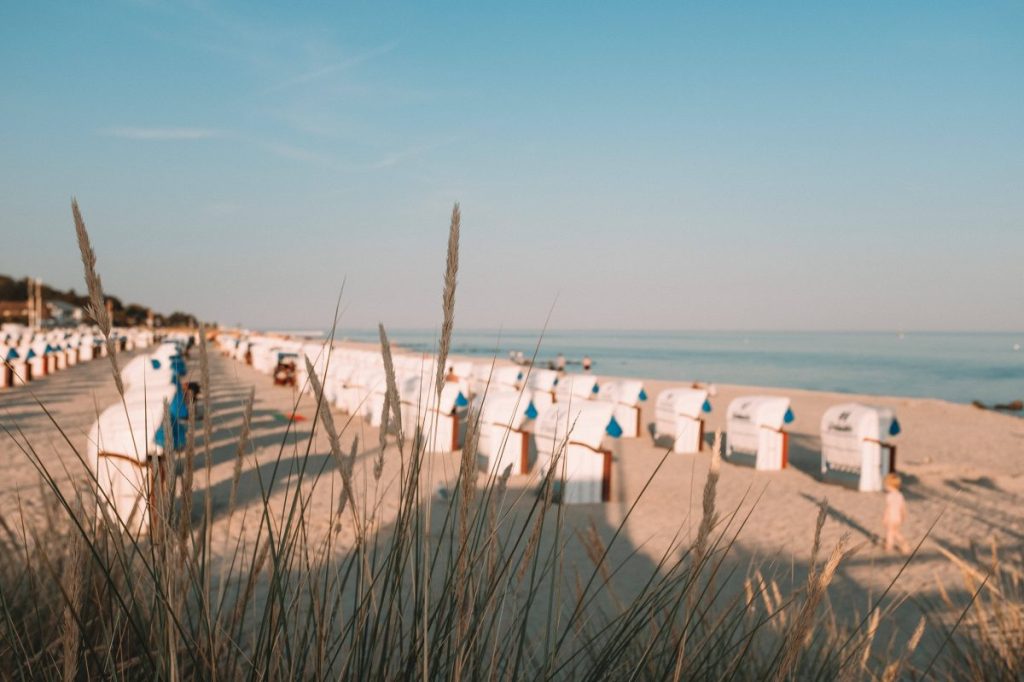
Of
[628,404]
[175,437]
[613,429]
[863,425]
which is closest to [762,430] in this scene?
[863,425]

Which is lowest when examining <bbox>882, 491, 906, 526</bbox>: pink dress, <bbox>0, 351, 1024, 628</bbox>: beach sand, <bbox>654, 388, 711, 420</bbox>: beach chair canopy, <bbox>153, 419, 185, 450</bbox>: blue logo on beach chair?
<bbox>0, 351, 1024, 628</bbox>: beach sand

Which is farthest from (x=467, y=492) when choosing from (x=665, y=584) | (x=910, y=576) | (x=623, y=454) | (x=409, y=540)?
(x=623, y=454)

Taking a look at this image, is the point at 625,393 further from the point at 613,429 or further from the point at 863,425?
the point at 613,429

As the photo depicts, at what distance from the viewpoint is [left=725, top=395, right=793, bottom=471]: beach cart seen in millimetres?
13195

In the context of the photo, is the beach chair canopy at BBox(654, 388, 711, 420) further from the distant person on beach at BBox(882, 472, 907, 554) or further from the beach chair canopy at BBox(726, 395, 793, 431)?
the distant person on beach at BBox(882, 472, 907, 554)

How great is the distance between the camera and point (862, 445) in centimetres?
1171

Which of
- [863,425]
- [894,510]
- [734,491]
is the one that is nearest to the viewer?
[894,510]

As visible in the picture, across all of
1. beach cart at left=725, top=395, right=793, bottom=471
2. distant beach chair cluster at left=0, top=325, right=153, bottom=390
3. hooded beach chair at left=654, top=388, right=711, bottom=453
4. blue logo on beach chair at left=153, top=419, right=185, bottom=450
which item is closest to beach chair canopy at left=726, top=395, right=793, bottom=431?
beach cart at left=725, top=395, right=793, bottom=471

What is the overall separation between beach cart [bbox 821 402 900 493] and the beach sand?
1.29 ft

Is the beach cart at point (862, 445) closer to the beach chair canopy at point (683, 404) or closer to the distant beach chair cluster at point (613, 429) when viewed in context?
the distant beach chair cluster at point (613, 429)

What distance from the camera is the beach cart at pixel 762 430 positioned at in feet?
43.3

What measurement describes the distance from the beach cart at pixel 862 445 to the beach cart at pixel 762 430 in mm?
972

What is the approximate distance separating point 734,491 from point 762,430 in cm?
225

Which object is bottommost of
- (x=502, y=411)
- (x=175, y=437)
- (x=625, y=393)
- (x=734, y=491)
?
(x=734, y=491)
